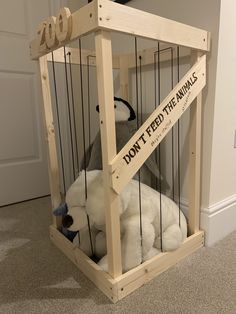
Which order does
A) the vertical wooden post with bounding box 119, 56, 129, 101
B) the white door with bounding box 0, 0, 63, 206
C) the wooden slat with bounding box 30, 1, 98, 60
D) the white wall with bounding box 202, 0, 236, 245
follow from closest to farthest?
the wooden slat with bounding box 30, 1, 98, 60, the white wall with bounding box 202, 0, 236, 245, the vertical wooden post with bounding box 119, 56, 129, 101, the white door with bounding box 0, 0, 63, 206

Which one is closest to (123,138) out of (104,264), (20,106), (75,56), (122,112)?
(122,112)

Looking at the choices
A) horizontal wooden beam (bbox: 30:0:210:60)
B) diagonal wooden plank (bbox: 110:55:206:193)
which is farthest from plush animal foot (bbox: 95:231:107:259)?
horizontal wooden beam (bbox: 30:0:210:60)

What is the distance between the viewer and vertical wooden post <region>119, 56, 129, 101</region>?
1308mm

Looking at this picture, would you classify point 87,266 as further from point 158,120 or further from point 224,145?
point 224,145

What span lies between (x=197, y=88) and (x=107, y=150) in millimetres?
456

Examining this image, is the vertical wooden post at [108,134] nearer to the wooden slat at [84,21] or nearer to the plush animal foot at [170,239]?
the wooden slat at [84,21]

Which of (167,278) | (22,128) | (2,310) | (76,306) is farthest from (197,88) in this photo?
(22,128)

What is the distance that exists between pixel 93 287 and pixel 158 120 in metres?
0.61

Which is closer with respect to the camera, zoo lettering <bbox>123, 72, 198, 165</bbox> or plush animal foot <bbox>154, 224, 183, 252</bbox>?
zoo lettering <bbox>123, 72, 198, 165</bbox>

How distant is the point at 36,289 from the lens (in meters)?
0.87

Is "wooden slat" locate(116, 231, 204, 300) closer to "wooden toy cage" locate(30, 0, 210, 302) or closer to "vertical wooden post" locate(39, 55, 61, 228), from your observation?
"wooden toy cage" locate(30, 0, 210, 302)

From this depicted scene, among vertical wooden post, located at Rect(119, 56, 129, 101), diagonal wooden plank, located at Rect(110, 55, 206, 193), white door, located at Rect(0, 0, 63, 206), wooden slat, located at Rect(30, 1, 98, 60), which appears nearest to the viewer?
wooden slat, located at Rect(30, 1, 98, 60)

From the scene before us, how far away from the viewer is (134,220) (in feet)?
2.96

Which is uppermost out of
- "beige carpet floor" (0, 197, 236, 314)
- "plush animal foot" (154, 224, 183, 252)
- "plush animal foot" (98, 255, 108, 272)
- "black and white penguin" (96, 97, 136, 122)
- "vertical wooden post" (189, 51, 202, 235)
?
"black and white penguin" (96, 97, 136, 122)
